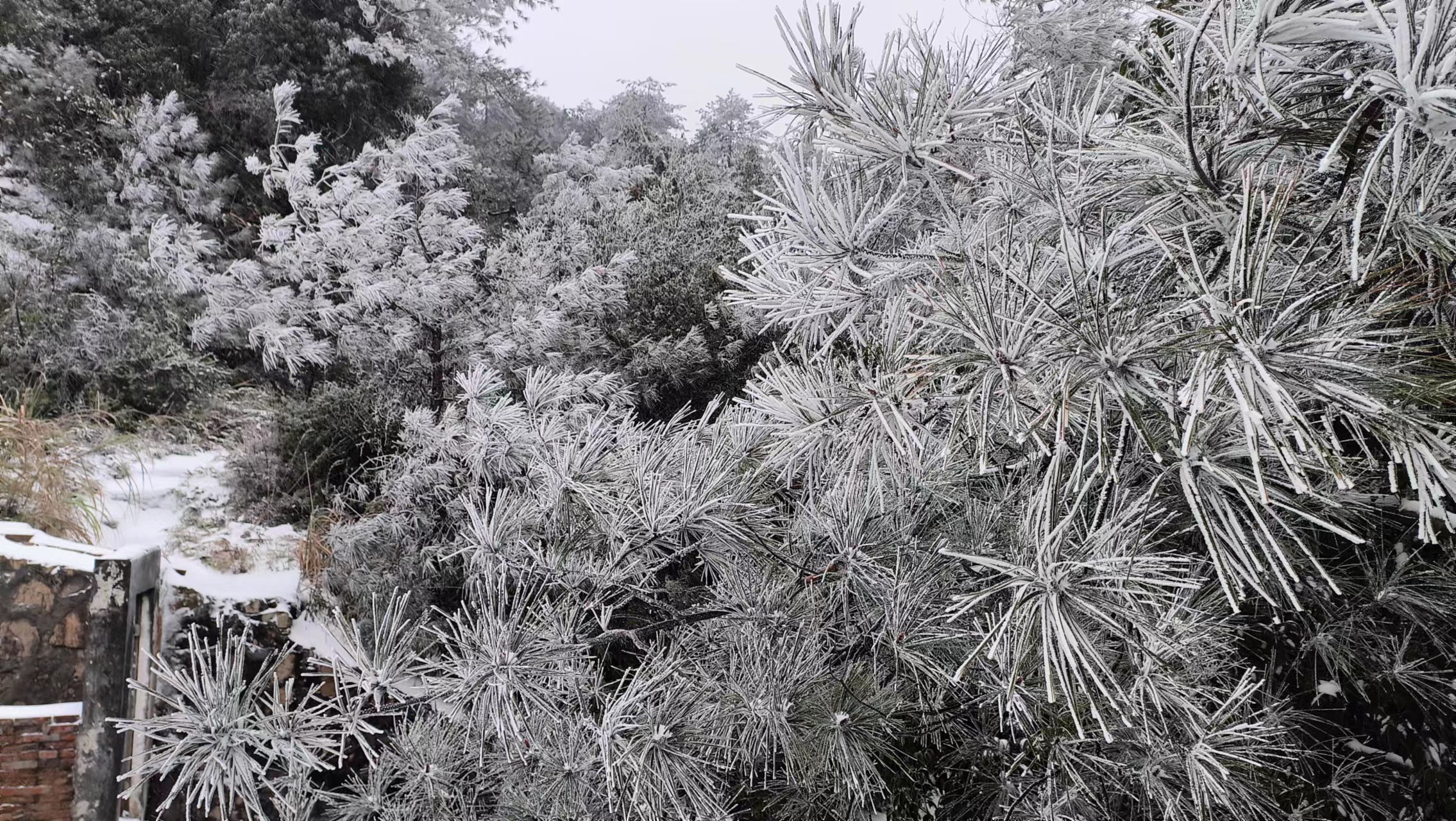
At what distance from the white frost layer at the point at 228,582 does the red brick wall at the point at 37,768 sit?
2.32 feet

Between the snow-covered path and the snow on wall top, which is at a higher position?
the snow on wall top

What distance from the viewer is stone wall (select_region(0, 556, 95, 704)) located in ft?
7.82

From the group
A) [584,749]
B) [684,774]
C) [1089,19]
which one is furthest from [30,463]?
[1089,19]

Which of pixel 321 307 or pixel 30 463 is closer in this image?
pixel 30 463

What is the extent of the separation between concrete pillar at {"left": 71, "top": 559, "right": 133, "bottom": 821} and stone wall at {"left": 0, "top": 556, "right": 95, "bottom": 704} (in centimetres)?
3

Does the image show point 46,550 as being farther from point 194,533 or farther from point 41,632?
point 194,533

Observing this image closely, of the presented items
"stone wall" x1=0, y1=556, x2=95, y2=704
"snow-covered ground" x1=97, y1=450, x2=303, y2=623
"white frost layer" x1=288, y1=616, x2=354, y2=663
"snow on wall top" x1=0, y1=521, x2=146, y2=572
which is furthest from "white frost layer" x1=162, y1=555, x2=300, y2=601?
"stone wall" x1=0, y1=556, x2=95, y2=704

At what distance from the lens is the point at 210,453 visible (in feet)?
14.4

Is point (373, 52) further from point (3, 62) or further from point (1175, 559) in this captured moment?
point (1175, 559)

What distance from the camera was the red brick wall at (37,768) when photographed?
2354 mm

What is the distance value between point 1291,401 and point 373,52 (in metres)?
7.31

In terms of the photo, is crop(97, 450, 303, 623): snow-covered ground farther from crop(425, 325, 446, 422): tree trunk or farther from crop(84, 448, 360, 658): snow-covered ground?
crop(425, 325, 446, 422): tree trunk

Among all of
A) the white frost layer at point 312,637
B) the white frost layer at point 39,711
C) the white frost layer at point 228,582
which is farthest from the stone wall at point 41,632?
the white frost layer at point 312,637

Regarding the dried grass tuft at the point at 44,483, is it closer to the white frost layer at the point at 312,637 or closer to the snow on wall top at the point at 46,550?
the snow on wall top at the point at 46,550
